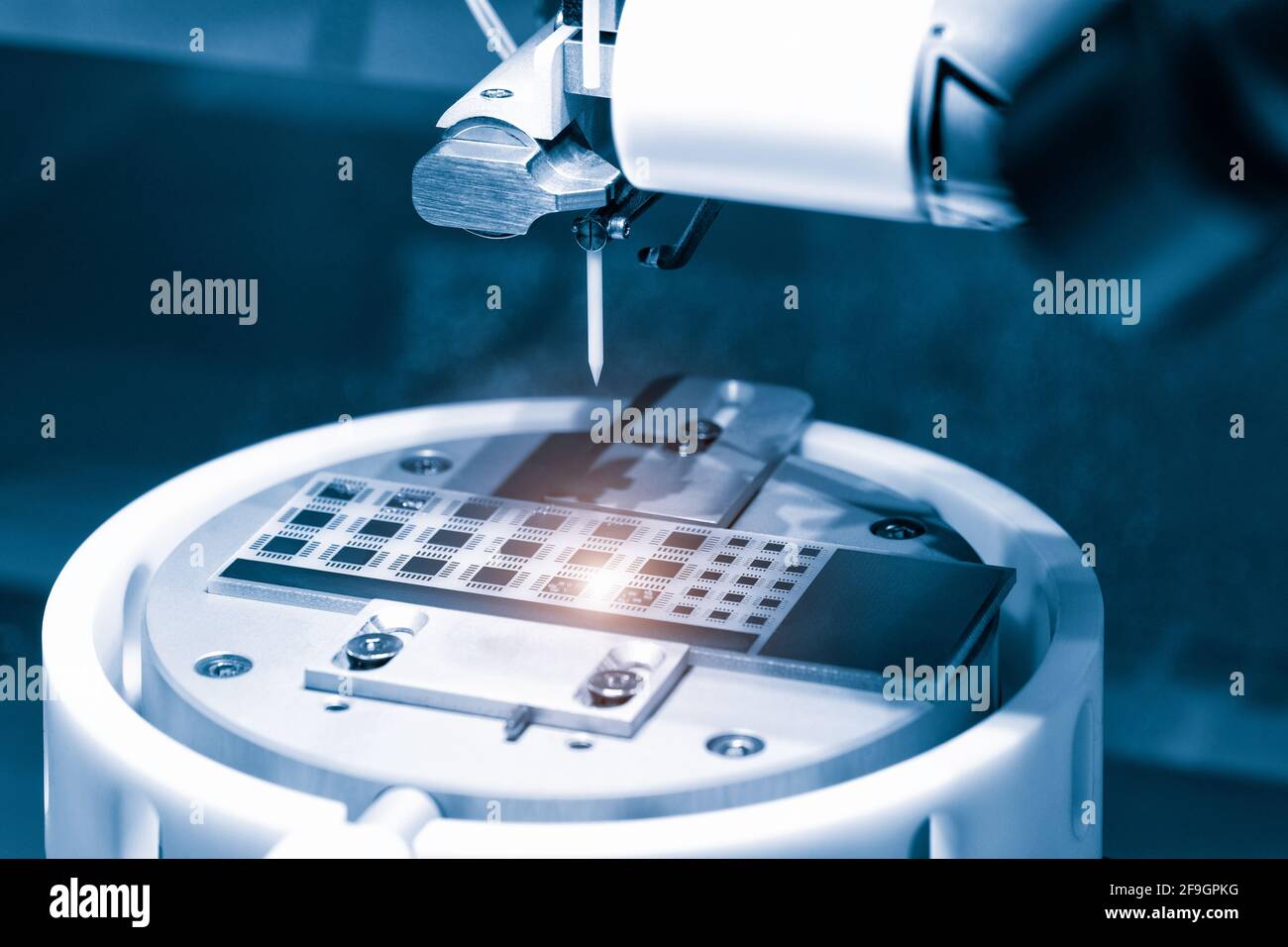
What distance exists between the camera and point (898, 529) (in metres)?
1.22

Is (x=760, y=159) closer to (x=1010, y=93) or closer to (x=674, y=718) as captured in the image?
(x=1010, y=93)

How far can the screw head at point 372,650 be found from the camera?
1026mm

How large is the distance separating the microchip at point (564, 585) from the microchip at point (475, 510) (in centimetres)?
10

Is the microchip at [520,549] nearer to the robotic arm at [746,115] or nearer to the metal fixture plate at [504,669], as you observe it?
the metal fixture plate at [504,669]

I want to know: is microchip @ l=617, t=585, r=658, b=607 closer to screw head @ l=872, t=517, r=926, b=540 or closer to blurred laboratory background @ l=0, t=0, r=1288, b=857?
screw head @ l=872, t=517, r=926, b=540

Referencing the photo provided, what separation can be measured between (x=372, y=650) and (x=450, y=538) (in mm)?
141

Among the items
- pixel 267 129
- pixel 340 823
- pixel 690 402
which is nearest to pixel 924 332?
pixel 690 402

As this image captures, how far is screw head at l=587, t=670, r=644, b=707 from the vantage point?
99 centimetres

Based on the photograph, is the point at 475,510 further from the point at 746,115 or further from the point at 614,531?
the point at 746,115

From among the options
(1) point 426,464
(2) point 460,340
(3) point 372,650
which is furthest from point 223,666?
(2) point 460,340

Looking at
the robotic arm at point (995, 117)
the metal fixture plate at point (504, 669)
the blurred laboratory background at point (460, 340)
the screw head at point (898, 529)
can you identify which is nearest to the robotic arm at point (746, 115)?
the robotic arm at point (995, 117)

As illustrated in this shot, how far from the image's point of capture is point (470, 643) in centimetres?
104

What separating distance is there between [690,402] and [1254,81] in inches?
25.0

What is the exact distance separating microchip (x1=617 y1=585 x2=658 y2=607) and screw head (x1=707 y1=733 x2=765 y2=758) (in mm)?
125
